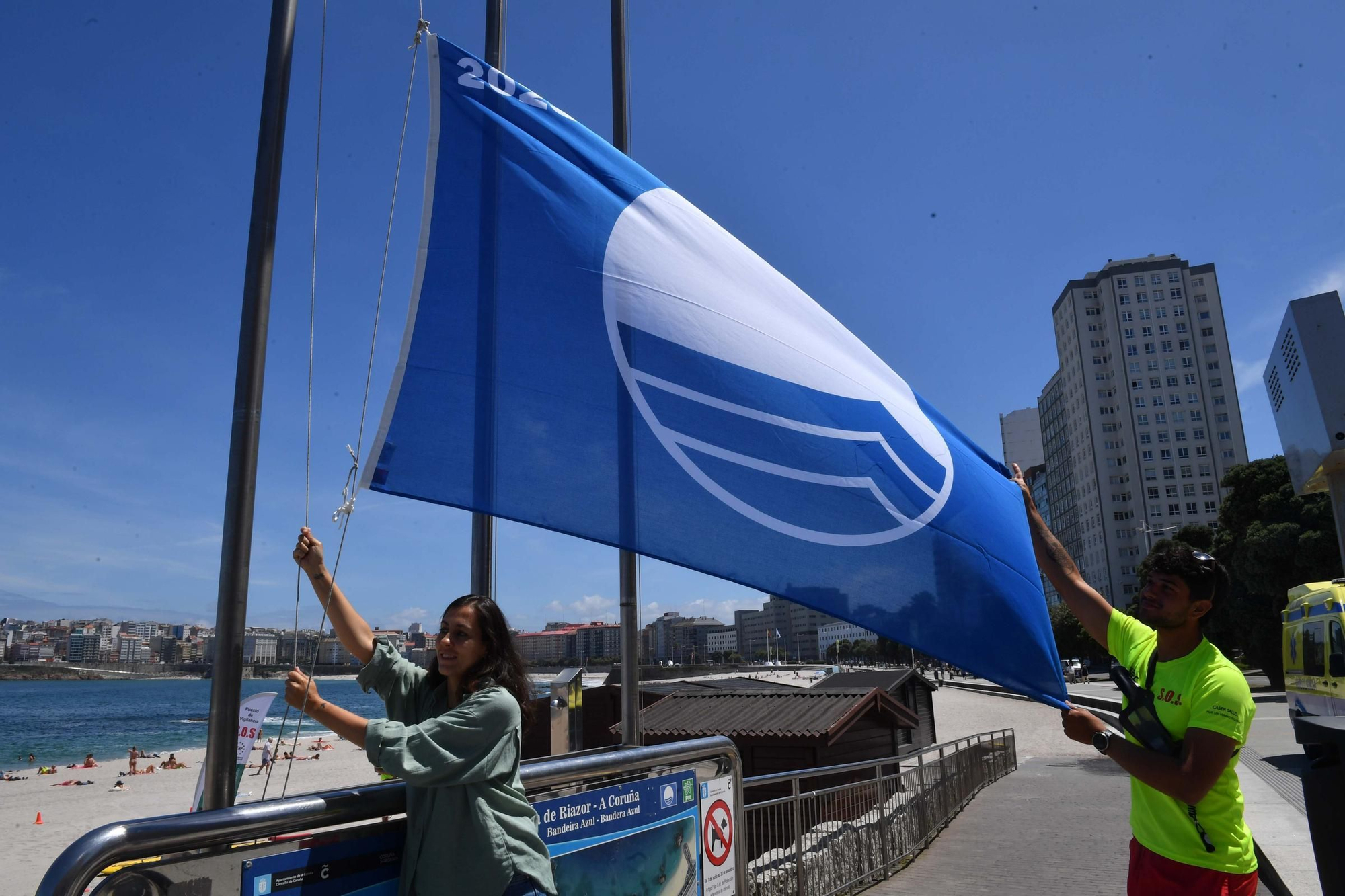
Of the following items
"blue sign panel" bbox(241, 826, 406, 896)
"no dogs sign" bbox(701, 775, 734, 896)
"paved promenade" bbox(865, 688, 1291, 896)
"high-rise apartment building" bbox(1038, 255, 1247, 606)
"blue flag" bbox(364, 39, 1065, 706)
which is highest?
"high-rise apartment building" bbox(1038, 255, 1247, 606)

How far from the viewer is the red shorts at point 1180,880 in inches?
103

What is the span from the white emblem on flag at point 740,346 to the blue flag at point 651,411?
0.04ft

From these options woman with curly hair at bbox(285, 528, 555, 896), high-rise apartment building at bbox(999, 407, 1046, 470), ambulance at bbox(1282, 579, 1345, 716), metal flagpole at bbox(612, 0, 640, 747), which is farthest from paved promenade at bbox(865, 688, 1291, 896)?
high-rise apartment building at bbox(999, 407, 1046, 470)

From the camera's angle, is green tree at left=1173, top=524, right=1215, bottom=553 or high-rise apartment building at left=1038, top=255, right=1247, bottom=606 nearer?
green tree at left=1173, top=524, right=1215, bottom=553

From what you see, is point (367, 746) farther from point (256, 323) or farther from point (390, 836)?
point (256, 323)

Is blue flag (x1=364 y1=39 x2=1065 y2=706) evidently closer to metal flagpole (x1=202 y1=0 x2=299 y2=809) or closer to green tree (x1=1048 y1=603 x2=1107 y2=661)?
metal flagpole (x1=202 y1=0 x2=299 y2=809)

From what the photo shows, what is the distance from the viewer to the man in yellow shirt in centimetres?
254

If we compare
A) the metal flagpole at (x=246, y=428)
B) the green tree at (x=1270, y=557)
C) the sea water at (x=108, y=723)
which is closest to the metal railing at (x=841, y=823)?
the metal flagpole at (x=246, y=428)

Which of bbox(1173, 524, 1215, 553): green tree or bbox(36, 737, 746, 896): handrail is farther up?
bbox(1173, 524, 1215, 553): green tree

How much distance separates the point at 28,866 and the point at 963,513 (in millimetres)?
25605

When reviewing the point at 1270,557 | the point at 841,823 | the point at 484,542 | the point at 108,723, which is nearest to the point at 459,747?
the point at 484,542

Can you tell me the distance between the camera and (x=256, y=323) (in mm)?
3029

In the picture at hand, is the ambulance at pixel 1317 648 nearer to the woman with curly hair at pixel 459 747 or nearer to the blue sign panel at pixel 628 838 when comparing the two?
the blue sign panel at pixel 628 838

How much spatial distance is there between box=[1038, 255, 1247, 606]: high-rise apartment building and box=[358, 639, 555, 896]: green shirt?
108788 millimetres
